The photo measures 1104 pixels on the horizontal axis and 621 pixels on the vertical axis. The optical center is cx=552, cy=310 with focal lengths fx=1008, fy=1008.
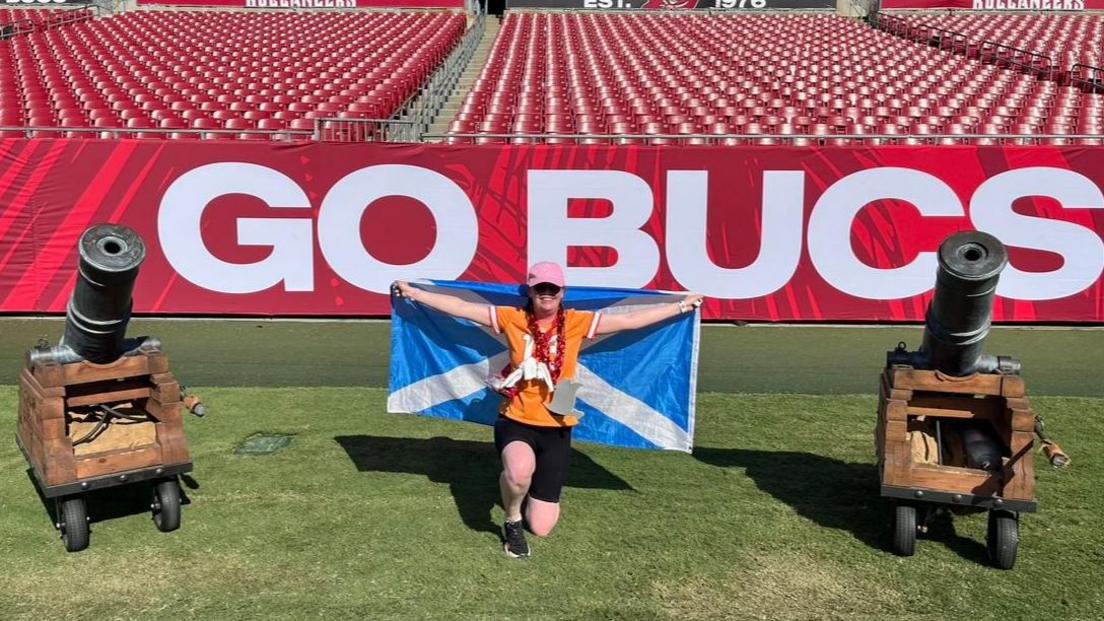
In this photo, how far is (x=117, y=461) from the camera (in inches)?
229

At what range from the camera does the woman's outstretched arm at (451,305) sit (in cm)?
598

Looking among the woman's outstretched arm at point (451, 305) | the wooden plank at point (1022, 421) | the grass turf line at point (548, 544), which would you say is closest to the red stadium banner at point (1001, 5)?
the grass turf line at point (548, 544)

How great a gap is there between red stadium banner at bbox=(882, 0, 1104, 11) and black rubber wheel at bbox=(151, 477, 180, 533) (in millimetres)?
28182

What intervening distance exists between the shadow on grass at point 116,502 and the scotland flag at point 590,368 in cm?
164

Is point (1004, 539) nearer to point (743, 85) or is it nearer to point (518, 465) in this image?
point (518, 465)

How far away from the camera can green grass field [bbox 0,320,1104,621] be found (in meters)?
5.13

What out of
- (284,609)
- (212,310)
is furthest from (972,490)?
(212,310)

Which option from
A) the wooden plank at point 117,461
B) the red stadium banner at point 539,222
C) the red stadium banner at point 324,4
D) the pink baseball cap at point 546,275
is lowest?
the red stadium banner at point 324,4

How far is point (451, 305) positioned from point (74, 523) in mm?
2451

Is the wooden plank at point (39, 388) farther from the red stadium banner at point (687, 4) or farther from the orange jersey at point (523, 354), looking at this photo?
the red stadium banner at point (687, 4)

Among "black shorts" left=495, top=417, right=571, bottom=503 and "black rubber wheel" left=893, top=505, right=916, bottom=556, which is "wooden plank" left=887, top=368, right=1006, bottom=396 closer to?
"black rubber wheel" left=893, top=505, right=916, bottom=556

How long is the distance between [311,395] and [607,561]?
4.17 meters

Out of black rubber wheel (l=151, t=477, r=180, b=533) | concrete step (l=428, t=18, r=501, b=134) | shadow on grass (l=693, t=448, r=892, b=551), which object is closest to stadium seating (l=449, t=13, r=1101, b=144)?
concrete step (l=428, t=18, r=501, b=134)

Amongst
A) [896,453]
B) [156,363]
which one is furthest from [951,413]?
[156,363]
